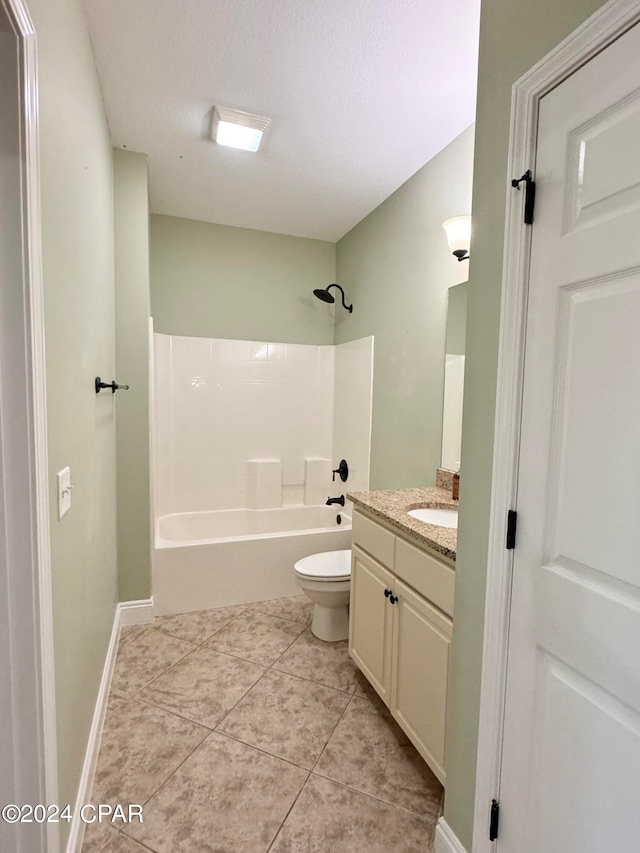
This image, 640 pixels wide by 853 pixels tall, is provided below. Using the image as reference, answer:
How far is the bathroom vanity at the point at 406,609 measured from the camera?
1.33 meters

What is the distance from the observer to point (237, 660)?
7.01ft

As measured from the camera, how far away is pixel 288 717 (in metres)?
1.75

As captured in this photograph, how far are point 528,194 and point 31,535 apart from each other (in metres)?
1.30

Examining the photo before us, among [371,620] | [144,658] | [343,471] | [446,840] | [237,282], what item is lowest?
[144,658]

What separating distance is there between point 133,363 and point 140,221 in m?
0.81

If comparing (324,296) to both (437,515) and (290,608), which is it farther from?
(290,608)

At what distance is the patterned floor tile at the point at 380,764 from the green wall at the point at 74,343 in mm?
876

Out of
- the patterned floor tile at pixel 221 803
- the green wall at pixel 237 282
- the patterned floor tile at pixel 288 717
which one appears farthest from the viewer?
the green wall at pixel 237 282

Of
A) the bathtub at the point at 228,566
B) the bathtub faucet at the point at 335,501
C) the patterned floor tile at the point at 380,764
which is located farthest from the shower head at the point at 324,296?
the patterned floor tile at the point at 380,764

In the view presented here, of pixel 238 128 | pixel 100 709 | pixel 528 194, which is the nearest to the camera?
pixel 528 194

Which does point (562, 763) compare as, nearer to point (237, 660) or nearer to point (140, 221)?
point (237, 660)

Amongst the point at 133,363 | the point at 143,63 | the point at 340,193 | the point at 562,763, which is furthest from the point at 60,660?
the point at 340,193

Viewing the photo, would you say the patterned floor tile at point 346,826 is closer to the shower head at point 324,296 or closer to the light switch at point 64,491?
the light switch at point 64,491

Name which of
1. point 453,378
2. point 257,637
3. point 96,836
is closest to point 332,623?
point 257,637
